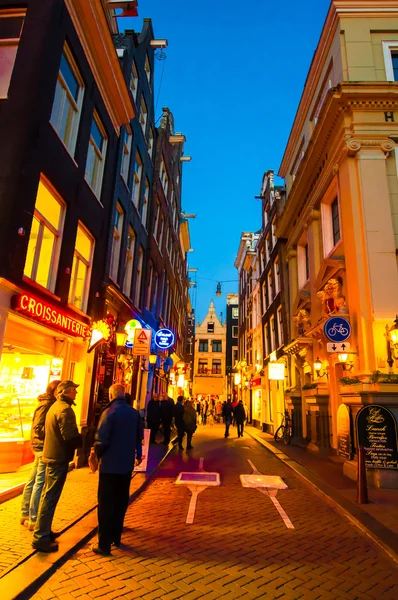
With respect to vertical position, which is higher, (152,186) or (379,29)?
(379,29)

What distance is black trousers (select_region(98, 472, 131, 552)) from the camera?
14.6 ft

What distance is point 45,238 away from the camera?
8820mm

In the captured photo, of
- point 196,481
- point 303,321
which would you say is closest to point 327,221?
point 303,321

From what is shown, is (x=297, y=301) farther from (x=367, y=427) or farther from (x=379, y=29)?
(x=379, y=29)

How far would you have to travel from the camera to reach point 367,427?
29.8 ft

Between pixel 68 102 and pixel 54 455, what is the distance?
347 inches

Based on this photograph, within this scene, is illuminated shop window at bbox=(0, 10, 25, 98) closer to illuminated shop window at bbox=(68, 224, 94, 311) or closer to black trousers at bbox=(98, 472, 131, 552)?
illuminated shop window at bbox=(68, 224, 94, 311)

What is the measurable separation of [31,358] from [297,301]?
12668 millimetres

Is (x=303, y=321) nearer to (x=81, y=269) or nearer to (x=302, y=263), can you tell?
(x=302, y=263)

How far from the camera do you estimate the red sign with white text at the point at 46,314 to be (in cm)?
679

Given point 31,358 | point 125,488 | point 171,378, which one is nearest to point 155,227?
point 171,378

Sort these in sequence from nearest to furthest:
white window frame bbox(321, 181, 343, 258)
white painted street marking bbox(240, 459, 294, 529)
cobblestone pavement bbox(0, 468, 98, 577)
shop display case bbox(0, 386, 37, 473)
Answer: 1. cobblestone pavement bbox(0, 468, 98, 577)
2. white painted street marking bbox(240, 459, 294, 529)
3. shop display case bbox(0, 386, 37, 473)
4. white window frame bbox(321, 181, 343, 258)

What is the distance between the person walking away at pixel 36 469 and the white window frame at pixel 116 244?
8.60 meters

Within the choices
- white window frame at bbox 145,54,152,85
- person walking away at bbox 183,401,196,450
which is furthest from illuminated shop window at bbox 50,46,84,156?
white window frame at bbox 145,54,152,85
